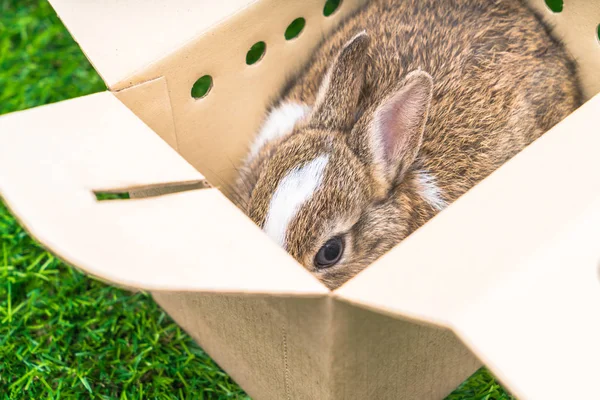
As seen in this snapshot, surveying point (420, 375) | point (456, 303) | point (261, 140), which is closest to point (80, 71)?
point (261, 140)

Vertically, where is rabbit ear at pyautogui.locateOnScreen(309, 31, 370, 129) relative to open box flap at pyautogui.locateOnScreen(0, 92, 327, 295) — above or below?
below

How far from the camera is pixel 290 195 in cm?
172

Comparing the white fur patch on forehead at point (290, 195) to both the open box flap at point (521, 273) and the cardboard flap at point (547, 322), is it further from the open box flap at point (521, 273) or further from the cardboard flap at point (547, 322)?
the cardboard flap at point (547, 322)

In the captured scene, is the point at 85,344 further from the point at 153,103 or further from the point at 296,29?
the point at 296,29

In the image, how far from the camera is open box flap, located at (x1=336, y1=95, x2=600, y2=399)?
3.21ft

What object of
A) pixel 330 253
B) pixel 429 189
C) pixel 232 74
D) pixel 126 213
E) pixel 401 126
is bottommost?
pixel 429 189

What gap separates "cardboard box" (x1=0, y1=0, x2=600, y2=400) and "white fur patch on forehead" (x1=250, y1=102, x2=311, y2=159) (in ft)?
1.18

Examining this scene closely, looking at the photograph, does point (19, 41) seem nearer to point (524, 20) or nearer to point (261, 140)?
point (261, 140)

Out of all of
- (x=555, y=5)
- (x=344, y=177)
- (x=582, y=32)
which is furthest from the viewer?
(x=555, y=5)

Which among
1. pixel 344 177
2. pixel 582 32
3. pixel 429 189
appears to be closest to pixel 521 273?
pixel 344 177

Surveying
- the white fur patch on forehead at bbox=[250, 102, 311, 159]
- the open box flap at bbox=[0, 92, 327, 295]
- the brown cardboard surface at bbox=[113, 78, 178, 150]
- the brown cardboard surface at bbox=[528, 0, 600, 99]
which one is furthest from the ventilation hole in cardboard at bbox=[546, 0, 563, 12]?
the open box flap at bbox=[0, 92, 327, 295]

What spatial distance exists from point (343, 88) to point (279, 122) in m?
0.27

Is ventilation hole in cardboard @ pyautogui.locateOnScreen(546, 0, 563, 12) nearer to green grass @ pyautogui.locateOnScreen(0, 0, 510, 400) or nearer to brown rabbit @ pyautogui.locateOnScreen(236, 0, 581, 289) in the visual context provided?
brown rabbit @ pyautogui.locateOnScreen(236, 0, 581, 289)

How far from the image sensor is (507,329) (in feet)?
3.32
